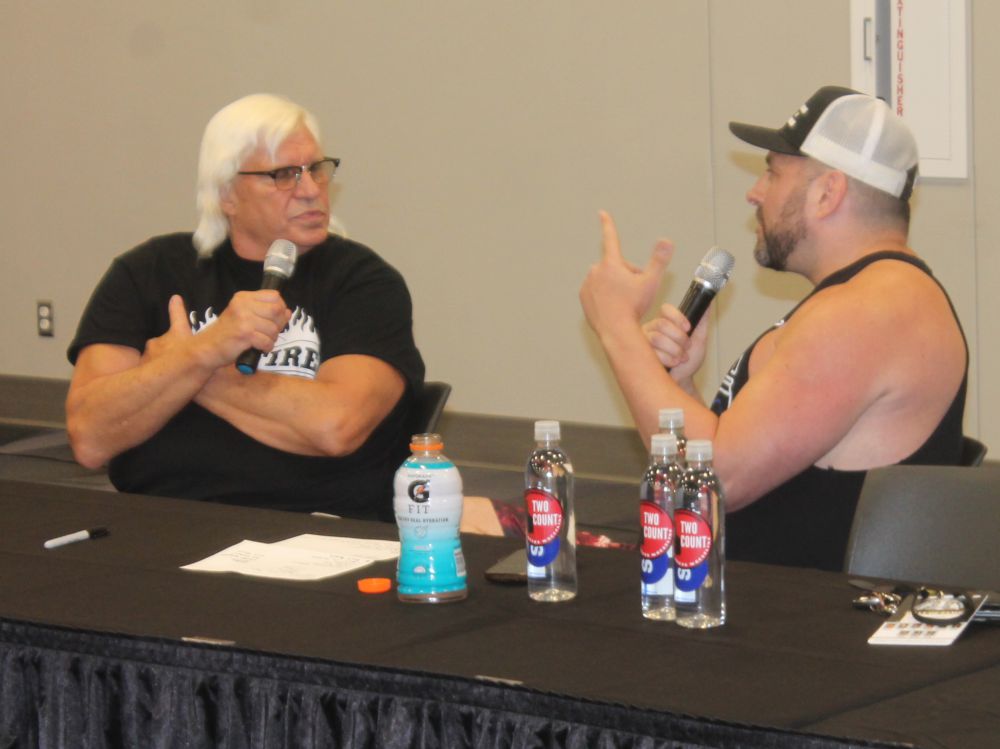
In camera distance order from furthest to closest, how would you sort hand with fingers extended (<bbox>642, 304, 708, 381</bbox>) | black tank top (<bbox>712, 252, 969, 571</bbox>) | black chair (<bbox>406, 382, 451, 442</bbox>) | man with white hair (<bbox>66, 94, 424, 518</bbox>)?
1. black chair (<bbox>406, 382, 451, 442</bbox>)
2. man with white hair (<bbox>66, 94, 424, 518</bbox>)
3. hand with fingers extended (<bbox>642, 304, 708, 381</bbox>)
4. black tank top (<bbox>712, 252, 969, 571</bbox>)

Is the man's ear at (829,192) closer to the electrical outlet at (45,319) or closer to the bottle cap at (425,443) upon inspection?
the bottle cap at (425,443)

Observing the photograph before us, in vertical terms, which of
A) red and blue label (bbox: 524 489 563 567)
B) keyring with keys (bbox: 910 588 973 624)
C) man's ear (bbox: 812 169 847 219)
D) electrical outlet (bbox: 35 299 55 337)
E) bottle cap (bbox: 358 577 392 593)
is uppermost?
man's ear (bbox: 812 169 847 219)

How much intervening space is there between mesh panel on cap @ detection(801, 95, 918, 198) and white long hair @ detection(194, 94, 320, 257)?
1.19 meters

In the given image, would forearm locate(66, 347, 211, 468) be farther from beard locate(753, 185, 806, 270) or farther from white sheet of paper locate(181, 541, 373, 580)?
beard locate(753, 185, 806, 270)

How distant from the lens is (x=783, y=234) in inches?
98.9

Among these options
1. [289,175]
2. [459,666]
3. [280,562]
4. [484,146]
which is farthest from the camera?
[484,146]

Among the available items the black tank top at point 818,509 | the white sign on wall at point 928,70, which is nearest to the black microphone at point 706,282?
the black tank top at point 818,509

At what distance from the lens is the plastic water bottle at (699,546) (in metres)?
1.56

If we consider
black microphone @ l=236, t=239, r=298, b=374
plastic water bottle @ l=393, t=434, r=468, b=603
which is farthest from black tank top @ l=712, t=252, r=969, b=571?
black microphone @ l=236, t=239, r=298, b=374

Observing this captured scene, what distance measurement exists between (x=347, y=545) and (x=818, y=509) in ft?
2.53

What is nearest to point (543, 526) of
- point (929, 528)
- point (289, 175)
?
point (929, 528)

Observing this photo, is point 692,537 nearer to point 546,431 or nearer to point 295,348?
point 546,431

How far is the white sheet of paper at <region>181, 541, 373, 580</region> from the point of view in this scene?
194 centimetres

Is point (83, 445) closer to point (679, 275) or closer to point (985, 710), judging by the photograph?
point (985, 710)
